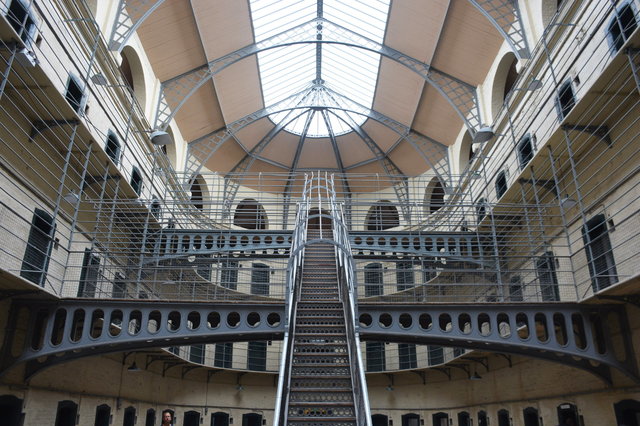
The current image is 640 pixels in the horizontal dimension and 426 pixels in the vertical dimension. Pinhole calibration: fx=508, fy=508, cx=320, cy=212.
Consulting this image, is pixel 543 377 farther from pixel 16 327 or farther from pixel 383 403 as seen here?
pixel 16 327

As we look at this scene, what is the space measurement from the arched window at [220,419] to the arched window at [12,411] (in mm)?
6972

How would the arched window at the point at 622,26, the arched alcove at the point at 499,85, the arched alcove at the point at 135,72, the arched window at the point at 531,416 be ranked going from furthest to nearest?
the arched alcove at the point at 499,85, the arched alcove at the point at 135,72, the arched window at the point at 531,416, the arched window at the point at 622,26

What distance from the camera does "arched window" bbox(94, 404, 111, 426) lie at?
28.7 ft

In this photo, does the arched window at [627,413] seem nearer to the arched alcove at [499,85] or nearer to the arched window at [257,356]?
the arched alcove at [499,85]

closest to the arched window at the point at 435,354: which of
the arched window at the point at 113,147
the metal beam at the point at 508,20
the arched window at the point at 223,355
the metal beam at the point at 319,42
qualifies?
the arched window at the point at 223,355

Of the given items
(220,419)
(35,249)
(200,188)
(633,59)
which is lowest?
(220,419)

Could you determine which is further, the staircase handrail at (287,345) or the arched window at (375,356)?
the arched window at (375,356)

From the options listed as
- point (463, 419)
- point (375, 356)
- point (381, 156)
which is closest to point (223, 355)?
point (375, 356)

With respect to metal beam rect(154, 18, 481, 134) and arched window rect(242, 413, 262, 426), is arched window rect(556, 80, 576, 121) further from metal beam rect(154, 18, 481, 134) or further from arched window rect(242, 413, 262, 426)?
arched window rect(242, 413, 262, 426)

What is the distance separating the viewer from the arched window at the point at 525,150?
28.9ft

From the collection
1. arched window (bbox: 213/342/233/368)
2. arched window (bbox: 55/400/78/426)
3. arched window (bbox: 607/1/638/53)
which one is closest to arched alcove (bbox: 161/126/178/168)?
arched window (bbox: 213/342/233/368)

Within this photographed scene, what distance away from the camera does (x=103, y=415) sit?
890cm

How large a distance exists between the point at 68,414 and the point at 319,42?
8.94 metres

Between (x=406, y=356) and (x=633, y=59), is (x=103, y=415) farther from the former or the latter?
(x=633, y=59)
